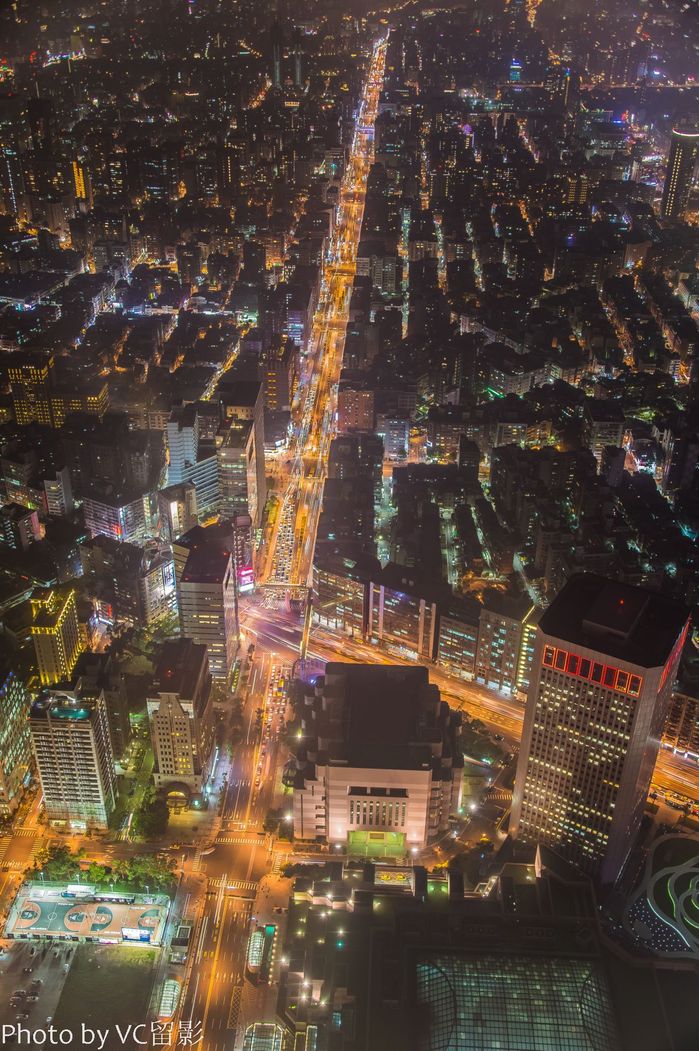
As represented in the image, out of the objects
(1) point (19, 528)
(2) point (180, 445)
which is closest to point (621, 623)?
(2) point (180, 445)

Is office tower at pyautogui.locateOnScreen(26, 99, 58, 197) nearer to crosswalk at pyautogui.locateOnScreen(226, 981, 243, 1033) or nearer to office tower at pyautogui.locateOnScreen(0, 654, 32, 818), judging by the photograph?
office tower at pyautogui.locateOnScreen(0, 654, 32, 818)

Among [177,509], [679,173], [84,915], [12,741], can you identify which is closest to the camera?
[84,915]

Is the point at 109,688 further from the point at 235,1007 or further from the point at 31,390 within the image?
the point at 31,390

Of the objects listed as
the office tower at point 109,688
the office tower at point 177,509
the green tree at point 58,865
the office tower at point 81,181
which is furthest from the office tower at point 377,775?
the office tower at point 81,181

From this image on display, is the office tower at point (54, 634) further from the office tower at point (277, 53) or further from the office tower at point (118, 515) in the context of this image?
the office tower at point (277, 53)

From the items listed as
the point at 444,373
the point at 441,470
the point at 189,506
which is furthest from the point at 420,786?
the point at 444,373

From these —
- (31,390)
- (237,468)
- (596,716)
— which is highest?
(596,716)

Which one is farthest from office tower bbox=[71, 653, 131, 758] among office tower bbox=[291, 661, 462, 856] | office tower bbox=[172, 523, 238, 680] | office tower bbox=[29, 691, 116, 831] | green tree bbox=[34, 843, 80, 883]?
office tower bbox=[291, 661, 462, 856]

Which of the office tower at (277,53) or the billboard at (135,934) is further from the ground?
the office tower at (277,53)
